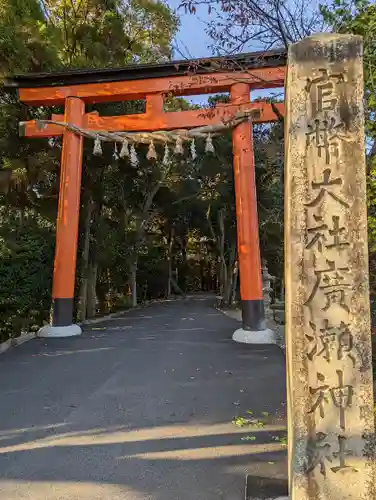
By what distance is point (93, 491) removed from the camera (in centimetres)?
274

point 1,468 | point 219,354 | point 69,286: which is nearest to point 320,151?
point 1,468

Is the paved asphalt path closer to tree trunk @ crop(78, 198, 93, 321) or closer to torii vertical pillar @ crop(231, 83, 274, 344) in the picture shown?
torii vertical pillar @ crop(231, 83, 274, 344)

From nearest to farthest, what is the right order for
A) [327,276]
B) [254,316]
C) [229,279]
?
[327,276] < [254,316] < [229,279]

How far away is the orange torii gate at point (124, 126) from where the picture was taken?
26.9 ft

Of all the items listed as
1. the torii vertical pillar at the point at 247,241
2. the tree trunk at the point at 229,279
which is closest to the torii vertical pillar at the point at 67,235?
the torii vertical pillar at the point at 247,241

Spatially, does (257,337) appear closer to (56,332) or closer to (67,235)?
(56,332)

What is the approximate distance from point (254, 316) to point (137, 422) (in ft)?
14.6

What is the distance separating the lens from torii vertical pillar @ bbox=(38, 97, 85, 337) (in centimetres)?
858

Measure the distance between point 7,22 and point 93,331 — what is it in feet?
23.0

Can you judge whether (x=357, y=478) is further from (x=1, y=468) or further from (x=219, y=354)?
(x=219, y=354)

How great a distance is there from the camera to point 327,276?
7.41 feet

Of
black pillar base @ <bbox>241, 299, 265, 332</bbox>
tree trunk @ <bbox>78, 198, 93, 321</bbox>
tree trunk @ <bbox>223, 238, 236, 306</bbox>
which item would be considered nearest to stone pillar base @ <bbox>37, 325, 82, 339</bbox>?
black pillar base @ <bbox>241, 299, 265, 332</bbox>

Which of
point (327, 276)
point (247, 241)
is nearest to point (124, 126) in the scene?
point (247, 241)

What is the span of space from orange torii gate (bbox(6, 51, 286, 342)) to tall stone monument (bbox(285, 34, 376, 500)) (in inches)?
231
